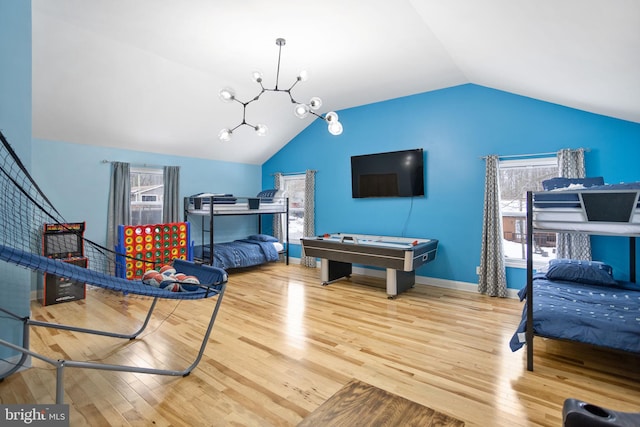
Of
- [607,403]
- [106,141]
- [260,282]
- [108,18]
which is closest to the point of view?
[607,403]

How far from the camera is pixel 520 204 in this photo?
166 inches

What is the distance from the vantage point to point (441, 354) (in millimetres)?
2609

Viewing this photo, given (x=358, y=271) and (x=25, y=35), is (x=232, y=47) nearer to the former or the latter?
(x=25, y=35)

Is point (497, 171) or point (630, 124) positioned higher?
point (630, 124)

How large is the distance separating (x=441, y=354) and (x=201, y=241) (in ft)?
15.5

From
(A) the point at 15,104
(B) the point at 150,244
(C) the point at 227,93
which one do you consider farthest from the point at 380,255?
(A) the point at 15,104

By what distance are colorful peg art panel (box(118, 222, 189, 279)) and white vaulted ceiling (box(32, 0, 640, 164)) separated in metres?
1.37

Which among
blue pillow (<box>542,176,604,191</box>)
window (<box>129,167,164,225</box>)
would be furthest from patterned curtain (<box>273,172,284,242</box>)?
blue pillow (<box>542,176,604,191</box>)

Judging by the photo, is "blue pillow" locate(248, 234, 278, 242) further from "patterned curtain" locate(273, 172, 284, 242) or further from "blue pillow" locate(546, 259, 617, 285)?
"blue pillow" locate(546, 259, 617, 285)

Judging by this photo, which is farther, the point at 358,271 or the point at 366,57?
Result: the point at 358,271

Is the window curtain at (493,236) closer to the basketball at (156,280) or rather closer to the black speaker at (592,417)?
the black speaker at (592,417)


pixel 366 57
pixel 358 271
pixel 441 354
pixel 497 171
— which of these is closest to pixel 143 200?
pixel 358 271

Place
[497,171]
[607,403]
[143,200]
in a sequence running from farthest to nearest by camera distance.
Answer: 1. [143,200]
2. [497,171]
3. [607,403]

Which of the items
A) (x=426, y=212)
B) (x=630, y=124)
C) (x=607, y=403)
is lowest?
(x=607, y=403)
